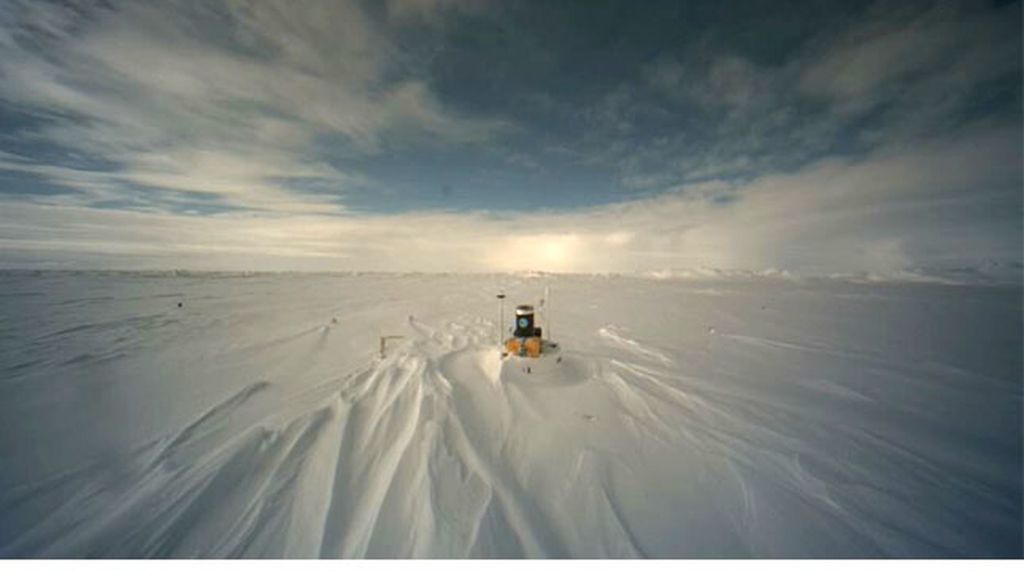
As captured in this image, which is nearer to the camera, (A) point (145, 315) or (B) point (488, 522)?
(B) point (488, 522)

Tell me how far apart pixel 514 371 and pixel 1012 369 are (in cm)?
1366

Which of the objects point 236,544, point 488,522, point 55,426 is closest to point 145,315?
point 55,426

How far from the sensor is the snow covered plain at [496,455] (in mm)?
3148

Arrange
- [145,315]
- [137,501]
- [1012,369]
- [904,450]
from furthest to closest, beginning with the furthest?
[145,315] → [1012,369] → [904,450] → [137,501]

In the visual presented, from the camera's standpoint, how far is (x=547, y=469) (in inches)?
157

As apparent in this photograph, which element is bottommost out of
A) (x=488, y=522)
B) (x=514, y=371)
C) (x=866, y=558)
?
(x=866, y=558)

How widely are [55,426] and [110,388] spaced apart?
172 cm

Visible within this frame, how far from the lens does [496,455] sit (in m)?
4.21

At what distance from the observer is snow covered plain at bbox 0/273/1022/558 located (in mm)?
3148

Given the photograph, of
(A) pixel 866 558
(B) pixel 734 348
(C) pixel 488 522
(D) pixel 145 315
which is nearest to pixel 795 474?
(A) pixel 866 558

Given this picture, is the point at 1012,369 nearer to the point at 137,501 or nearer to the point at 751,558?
the point at 751,558

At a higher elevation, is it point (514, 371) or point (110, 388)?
point (514, 371)

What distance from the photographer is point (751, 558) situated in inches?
119

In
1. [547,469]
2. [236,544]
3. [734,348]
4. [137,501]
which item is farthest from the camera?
[734,348]
